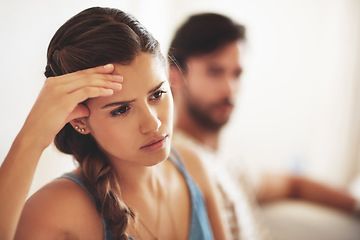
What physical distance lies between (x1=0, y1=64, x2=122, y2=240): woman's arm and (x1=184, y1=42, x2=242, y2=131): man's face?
0.91 metres

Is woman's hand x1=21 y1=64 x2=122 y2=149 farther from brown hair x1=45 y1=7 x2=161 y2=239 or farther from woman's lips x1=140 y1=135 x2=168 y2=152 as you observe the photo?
woman's lips x1=140 y1=135 x2=168 y2=152

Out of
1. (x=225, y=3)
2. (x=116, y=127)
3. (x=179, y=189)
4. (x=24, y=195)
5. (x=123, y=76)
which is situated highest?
(x=225, y=3)

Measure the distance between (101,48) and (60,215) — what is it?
1.14 ft

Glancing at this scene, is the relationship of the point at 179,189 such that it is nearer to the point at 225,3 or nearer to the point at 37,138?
the point at 37,138

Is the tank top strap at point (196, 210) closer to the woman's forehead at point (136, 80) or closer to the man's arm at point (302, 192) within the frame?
the woman's forehead at point (136, 80)

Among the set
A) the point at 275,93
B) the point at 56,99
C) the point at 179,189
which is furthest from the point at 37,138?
the point at 275,93

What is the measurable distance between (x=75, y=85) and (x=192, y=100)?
1081 millimetres

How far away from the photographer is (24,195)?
585 millimetres

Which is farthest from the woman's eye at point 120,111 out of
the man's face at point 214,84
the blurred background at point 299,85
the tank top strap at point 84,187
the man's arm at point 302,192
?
the blurred background at point 299,85

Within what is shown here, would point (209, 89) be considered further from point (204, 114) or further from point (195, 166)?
Answer: point (195, 166)

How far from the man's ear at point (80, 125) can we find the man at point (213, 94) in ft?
2.50

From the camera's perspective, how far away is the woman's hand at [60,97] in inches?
23.5

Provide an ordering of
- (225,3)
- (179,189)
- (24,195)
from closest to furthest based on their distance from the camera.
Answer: (24,195) < (179,189) < (225,3)

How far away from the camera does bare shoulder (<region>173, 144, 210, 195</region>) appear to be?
106cm
